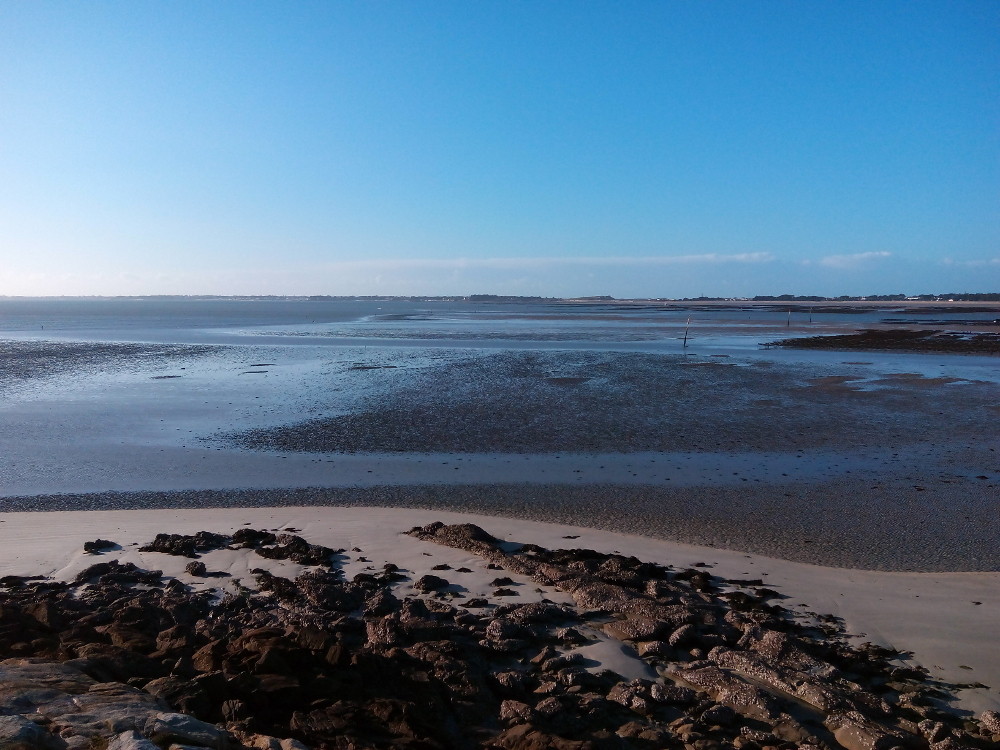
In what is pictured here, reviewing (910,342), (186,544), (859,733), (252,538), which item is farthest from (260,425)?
(910,342)

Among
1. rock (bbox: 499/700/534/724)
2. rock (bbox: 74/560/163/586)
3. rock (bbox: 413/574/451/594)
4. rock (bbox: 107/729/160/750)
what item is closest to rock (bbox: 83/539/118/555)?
rock (bbox: 74/560/163/586)

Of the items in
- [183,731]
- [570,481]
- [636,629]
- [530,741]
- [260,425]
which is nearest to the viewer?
[183,731]

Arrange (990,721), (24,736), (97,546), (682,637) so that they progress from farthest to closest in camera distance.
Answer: (97,546), (682,637), (990,721), (24,736)

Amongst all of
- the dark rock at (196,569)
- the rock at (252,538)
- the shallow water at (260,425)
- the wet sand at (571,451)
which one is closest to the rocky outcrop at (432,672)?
the dark rock at (196,569)

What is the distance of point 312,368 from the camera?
2709 centimetres

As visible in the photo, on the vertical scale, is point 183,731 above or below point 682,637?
above

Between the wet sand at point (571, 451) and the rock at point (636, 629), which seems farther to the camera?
the wet sand at point (571, 451)

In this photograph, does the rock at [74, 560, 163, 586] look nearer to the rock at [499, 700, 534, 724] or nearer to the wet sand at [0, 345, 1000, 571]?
the wet sand at [0, 345, 1000, 571]

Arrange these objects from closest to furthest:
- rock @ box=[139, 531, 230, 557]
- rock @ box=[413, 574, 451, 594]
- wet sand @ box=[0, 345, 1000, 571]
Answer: rock @ box=[413, 574, 451, 594]
rock @ box=[139, 531, 230, 557]
wet sand @ box=[0, 345, 1000, 571]

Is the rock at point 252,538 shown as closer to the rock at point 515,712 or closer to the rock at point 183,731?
the rock at point 183,731

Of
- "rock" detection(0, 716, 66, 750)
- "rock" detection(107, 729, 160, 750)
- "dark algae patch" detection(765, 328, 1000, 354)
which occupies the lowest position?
"rock" detection(107, 729, 160, 750)

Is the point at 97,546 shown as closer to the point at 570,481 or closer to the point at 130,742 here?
the point at 130,742

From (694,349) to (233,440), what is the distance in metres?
26.7

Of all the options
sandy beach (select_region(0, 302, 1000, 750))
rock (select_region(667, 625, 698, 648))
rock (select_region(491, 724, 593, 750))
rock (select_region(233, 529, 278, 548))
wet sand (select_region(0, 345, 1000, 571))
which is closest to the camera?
rock (select_region(491, 724, 593, 750))
